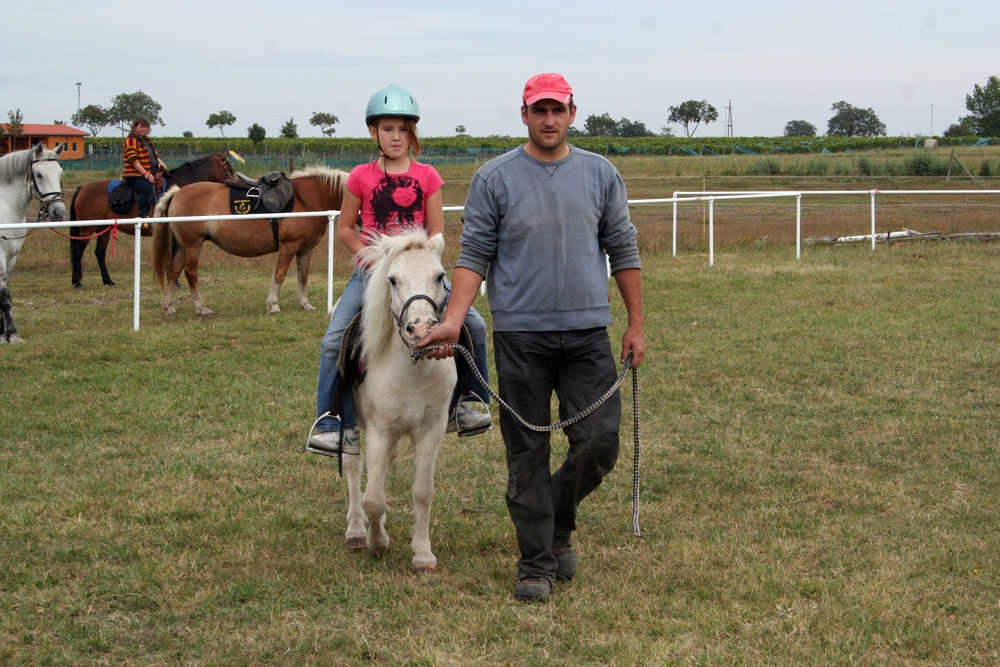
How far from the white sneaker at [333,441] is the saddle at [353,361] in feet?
0.40

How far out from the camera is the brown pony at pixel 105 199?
607 inches

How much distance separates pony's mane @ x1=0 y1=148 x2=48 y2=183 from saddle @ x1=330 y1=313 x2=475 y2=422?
7886 millimetres

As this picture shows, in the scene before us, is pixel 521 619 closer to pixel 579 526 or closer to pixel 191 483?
pixel 579 526

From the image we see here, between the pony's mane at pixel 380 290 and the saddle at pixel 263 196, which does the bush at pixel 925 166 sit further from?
the pony's mane at pixel 380 290

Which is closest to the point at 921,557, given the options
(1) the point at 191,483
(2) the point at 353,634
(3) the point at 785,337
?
(2) the point at 353,634

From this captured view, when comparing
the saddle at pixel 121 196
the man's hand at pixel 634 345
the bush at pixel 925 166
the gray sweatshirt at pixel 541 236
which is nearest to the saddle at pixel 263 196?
the saddle at pixel 121 196

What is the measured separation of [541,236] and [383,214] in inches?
39.4

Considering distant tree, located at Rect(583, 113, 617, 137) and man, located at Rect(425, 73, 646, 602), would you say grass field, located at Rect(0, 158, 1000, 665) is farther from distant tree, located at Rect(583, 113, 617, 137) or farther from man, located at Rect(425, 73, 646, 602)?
distant tree, located at Rect(583, 113, 617, 137)

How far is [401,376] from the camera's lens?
4.47m

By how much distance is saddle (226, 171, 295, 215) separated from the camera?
1262 centimetres

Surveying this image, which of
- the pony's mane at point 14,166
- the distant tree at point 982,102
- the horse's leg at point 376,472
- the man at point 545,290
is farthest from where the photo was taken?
the distant tree at point 982,102

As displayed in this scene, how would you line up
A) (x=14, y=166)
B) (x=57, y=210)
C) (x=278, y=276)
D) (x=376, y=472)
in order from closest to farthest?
(x=376, y=472), (x=14, y=166), (x=57, y=210), (x=278, y=276)

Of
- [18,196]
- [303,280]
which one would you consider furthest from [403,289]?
[303,280]

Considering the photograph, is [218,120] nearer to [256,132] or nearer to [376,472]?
[256,132]
